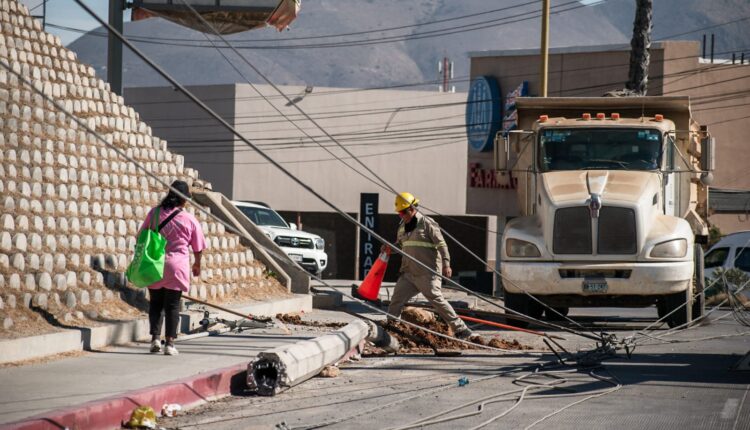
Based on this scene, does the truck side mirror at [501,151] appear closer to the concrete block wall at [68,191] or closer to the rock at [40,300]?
the concrete block wall at [68,191]

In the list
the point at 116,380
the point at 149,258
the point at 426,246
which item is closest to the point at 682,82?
the point at 426,246

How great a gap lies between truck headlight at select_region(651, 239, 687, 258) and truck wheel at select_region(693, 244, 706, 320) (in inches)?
71.4

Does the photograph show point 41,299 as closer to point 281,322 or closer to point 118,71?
point 281,322

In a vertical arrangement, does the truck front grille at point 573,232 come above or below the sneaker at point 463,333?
above

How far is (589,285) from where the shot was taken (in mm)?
18141

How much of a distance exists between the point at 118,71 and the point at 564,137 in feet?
33.6

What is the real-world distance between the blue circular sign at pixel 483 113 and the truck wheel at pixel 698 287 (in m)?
26.5

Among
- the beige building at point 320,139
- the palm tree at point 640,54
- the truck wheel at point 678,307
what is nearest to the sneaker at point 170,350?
the truck wheel at point 678,307

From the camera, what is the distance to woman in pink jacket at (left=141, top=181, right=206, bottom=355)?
13.0 meters

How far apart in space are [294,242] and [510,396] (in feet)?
69.6

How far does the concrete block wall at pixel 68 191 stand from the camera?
14.0 m

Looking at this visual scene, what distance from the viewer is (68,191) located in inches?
642

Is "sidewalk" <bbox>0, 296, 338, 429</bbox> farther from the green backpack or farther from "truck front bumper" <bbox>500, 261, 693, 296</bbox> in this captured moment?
"truck front bumper" <bbox>500, 261, 693, 296</bbox>

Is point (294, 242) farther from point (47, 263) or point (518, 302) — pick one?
point (47, 263)
